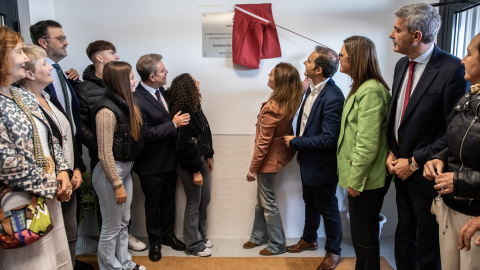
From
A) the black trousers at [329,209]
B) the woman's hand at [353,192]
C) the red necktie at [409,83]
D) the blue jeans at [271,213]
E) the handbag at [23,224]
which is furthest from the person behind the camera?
the blue jeans at [271,213]

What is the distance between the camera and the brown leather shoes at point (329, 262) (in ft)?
8.65

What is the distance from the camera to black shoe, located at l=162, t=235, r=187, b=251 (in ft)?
9.71

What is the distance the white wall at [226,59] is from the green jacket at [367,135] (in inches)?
40.6

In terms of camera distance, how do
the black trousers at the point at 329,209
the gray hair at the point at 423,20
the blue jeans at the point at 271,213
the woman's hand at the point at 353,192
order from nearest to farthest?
the gray hair at the point at 423,20
the woman's hand at the point at 353,192
the black trousers at the point at 329,209
the blue jeans at the point at 271,213

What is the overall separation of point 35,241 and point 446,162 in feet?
6.05

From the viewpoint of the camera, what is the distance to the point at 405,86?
1943 mm

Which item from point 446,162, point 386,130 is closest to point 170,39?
point 386,130

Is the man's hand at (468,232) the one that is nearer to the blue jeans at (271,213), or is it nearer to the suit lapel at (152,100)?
the blue jeans at (271,213)

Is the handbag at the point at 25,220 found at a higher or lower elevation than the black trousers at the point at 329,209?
higher

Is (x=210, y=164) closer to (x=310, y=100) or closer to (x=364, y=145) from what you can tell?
(x=310, y=100)

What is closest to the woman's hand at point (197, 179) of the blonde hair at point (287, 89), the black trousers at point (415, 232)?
the blonde hair at point (287, 89)

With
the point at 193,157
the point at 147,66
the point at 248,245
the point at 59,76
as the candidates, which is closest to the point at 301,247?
the point at 248,245

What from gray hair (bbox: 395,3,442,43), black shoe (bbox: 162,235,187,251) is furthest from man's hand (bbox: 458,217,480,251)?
black shoe (bbox: 162,235,187,251)

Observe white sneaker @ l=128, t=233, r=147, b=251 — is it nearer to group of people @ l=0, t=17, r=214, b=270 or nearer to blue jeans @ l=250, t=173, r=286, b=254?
group of people @ l=0, t=17, r=214, b=270
